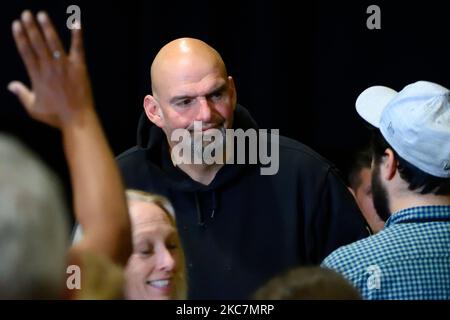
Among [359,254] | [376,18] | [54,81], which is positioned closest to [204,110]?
[359,254]

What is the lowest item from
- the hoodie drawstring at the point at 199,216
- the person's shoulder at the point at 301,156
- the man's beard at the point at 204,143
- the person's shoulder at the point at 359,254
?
the person's shoulder at the point at 359,254

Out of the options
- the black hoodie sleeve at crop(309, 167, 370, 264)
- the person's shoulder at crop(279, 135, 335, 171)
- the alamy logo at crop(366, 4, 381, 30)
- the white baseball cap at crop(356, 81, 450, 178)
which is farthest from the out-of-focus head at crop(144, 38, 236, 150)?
the alamy logo at crop(366, 4, 381, 30)

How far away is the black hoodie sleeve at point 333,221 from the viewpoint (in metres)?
1.86

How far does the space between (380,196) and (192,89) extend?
0.46 meters

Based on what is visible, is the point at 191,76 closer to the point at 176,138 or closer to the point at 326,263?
the point at 176,138

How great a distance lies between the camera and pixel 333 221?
6.12 ft

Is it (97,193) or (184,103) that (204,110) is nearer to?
(184,103)

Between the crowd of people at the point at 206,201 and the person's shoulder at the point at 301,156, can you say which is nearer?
the crowd of people at the point at 206,201

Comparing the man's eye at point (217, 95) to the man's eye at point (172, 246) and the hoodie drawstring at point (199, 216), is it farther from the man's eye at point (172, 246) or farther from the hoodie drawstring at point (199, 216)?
the man's eye at point (172, 246)

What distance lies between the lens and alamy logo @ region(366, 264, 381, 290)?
1.45m

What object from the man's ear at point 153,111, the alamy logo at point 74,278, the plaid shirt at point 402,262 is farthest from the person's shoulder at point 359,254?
the man's ear at point 153,111

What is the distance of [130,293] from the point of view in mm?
1636

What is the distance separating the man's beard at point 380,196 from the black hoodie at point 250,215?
26 centimetres

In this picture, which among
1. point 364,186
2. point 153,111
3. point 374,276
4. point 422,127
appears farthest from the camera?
point 364,186
